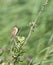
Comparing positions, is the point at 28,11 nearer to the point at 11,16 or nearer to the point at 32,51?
the point at 11,16

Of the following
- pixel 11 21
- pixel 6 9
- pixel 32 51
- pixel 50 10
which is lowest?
pixel 32 51

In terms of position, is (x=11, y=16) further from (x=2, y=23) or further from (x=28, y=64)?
(x=28, y=64)

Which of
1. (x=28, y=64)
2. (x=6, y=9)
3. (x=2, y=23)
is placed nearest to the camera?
(x=28, y=64)

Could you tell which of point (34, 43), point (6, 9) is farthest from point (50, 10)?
point (6, 9)

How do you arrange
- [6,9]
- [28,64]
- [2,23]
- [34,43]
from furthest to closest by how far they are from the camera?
[6,9] → [2,23] → [34,43] → [28,64]

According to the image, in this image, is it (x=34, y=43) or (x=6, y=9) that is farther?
(x=6, y=9)

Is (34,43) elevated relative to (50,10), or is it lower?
lower

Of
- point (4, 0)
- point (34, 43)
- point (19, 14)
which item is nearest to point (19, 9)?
point (19, 14)
